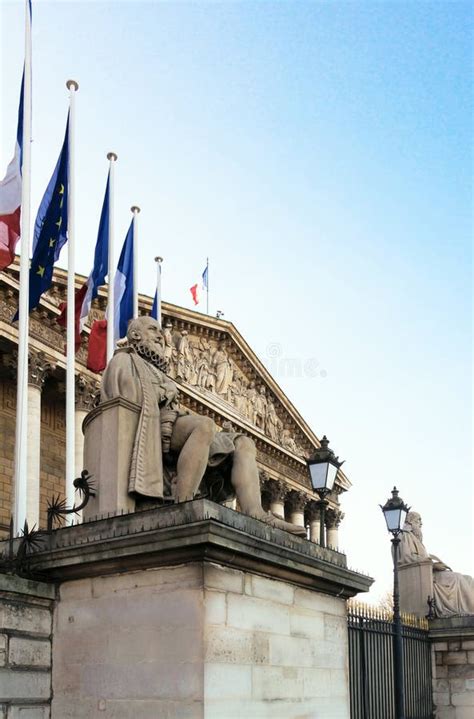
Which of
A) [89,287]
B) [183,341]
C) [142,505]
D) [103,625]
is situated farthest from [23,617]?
[183,341]

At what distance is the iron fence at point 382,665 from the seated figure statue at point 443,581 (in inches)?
37.9

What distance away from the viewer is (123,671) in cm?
660

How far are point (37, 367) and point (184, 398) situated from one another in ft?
33.9

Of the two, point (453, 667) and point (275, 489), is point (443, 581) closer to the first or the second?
point (453, 667)

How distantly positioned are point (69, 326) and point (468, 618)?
9813 millimetres

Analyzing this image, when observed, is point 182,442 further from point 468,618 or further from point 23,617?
point 468,618

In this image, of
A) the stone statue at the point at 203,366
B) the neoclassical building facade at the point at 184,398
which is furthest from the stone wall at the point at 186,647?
the stone statue at the point at 203,366

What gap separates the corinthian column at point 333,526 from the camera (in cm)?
5278

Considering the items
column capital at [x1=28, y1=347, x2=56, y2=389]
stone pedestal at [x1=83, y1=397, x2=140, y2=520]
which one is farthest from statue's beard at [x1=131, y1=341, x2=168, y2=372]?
column capital at [x1=28, y1=347, x2=56, y2=389]

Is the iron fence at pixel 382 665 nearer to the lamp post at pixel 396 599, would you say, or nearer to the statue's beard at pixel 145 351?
the lamp post at pixel 396 599

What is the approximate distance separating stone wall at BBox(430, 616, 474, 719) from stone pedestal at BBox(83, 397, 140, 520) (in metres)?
9.98

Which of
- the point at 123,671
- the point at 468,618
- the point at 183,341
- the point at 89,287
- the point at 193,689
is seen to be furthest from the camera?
the point at 183,341

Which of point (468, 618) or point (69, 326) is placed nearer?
point (468, 618)

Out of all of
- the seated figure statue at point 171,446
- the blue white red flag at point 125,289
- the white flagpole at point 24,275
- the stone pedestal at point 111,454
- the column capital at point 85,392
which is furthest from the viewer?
the column capital at point 85,392
